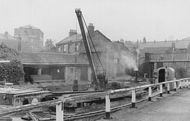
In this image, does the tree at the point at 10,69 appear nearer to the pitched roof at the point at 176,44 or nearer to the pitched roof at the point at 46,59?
the pitched roof at the point at 46,59

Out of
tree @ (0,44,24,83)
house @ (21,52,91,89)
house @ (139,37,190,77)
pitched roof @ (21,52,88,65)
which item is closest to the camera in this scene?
tree @ (0,44,24,83)

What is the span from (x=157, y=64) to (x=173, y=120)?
28.1 metres

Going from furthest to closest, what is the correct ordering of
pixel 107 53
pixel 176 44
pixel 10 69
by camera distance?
1. pixel 176 44
2. pixel 107 53
3. pixel 10 69

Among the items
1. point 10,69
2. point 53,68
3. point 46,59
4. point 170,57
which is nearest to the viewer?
point 10,69

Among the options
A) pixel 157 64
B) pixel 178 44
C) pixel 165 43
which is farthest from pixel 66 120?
pixel 165 43

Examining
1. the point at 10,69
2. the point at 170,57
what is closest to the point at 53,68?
the point at 10,69

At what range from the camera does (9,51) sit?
29312 mm

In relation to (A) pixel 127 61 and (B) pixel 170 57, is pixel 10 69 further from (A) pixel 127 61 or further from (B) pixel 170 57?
(B) pixel 170 57

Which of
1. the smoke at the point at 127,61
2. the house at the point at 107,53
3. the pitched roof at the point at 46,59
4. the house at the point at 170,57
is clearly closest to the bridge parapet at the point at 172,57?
the house at the point at 170,57

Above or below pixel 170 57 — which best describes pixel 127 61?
below

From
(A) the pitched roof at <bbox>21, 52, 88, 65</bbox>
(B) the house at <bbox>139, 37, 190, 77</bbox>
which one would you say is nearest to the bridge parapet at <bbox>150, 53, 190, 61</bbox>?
(B) the house at <bbox>139, 37, 190, 77</bbox>

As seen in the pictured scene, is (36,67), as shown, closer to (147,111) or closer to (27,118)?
(27,118)

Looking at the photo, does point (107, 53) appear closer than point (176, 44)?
Yes

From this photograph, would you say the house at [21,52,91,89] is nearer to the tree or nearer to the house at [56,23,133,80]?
the tree
